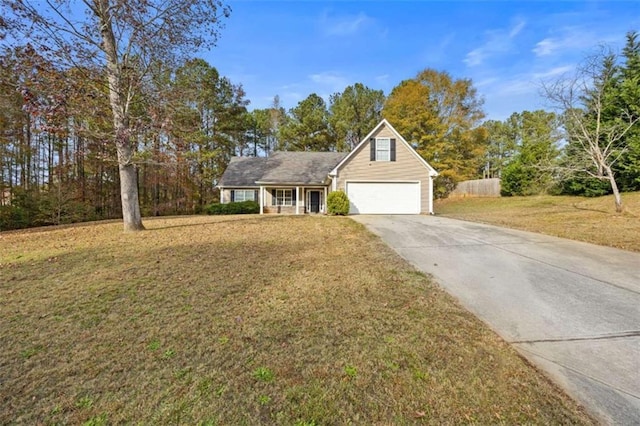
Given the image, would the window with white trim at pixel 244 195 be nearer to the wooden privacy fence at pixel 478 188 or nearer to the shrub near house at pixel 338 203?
the shrub near house at pixel 338 203

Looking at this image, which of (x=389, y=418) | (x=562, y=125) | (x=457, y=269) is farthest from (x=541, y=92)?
(x=389, y=418)

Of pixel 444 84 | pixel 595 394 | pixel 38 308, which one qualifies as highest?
pixel 444 84

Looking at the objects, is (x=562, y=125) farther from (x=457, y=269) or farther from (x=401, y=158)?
(x=457, y=269)

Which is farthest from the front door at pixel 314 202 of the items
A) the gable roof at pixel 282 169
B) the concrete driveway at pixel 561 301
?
the concrete driveway at pixel 561 301

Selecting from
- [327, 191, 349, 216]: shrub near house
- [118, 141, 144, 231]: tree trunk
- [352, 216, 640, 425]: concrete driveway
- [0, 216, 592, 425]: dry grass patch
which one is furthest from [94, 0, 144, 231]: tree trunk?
[327, 191, 349, 216]: shrub near house

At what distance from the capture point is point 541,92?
43.0 feet

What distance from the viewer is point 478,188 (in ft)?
90.1

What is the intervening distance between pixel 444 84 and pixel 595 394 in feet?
104

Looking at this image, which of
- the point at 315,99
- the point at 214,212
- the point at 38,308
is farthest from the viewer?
the point at 315,99

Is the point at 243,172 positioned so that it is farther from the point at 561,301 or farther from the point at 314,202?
the point at 561,301

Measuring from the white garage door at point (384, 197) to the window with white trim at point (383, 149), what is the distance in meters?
1.48

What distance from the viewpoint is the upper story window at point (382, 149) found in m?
17.2

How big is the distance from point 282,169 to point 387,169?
821 centimetres

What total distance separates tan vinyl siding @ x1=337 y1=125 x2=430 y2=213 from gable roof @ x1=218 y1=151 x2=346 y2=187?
330 centimetres
